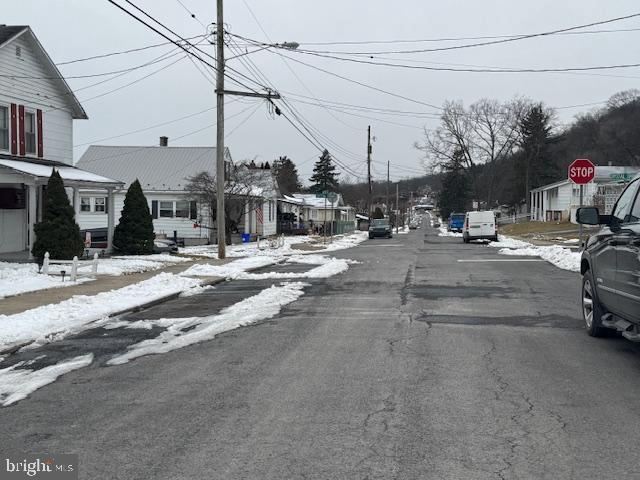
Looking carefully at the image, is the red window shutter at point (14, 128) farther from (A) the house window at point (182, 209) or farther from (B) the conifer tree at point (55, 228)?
(A) the house window at point (182, 209)

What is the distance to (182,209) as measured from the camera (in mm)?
40094

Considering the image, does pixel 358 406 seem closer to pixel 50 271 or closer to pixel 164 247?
pixel 50 271

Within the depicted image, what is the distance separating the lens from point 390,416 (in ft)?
18.1

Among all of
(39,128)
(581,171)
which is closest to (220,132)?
(39,128)

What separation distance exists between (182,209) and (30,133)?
18162 mm

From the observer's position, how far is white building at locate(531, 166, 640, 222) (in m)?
47.5

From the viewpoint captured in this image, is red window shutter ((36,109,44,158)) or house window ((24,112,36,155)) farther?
red window shutter ((36,109,44,158))

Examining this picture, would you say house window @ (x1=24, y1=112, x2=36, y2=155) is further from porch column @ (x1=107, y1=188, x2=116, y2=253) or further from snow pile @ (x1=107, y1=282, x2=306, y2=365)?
snow pile @ (x1=107, y1=282, x2=306, y2=365)

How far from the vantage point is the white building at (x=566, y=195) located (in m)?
47.5

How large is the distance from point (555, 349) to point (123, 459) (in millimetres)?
5646

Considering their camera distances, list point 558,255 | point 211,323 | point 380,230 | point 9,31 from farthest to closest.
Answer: point 380,230, point 558,255, point 9,31, point 211,323

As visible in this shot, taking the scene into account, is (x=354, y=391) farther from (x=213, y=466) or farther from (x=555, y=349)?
(x=555, y=349)

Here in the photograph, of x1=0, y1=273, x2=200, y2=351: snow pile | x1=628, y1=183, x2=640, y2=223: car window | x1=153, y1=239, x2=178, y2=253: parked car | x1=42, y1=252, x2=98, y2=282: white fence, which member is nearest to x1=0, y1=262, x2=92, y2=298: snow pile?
x1=42, y1=252, x2=98, y2=282: white fence

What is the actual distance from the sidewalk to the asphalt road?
182 inches
